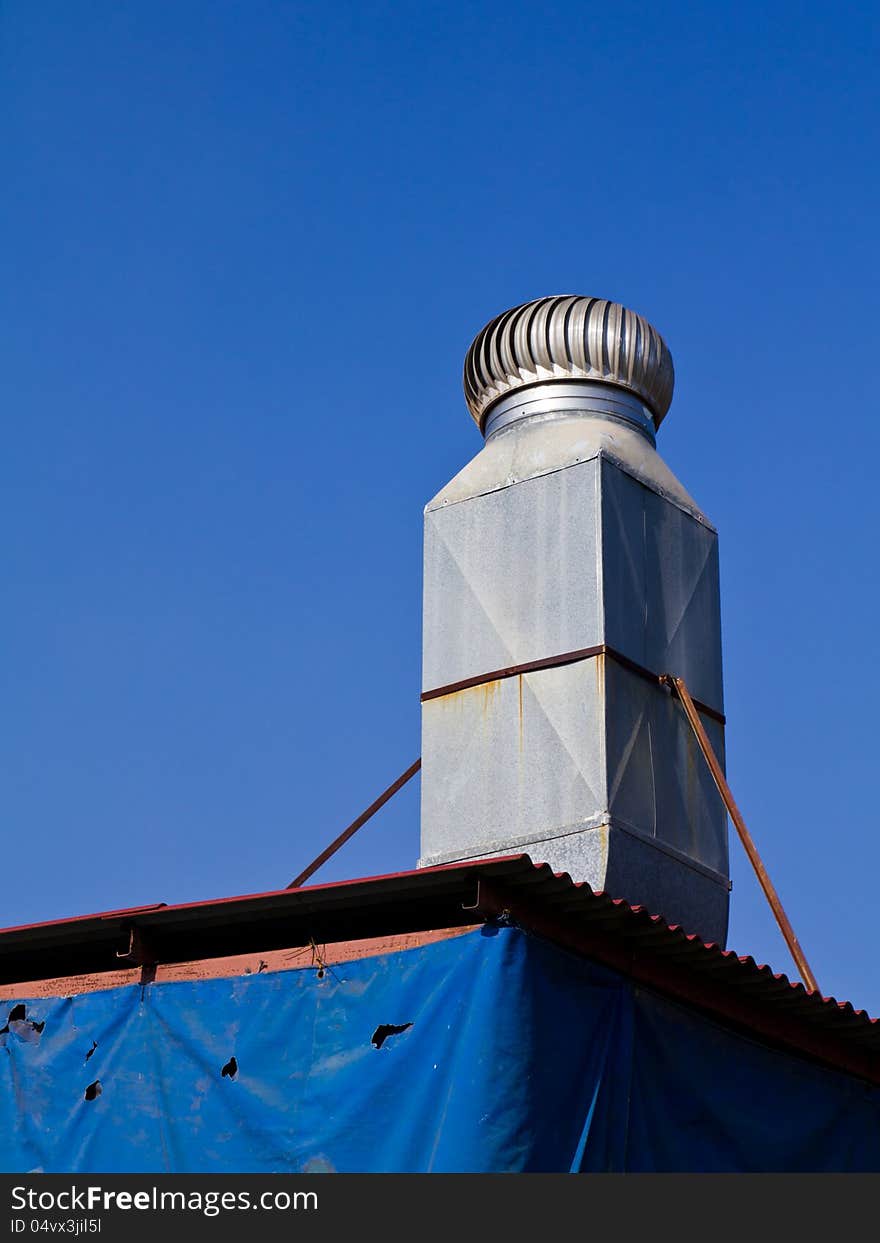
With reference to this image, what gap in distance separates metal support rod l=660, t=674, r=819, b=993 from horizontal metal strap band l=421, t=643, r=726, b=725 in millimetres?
209

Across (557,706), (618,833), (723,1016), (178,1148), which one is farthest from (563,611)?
(178,1148)

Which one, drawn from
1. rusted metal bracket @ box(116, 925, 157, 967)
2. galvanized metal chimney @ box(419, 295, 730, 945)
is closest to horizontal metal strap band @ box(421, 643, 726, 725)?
galvanized metal chimney @ box(419, 295, 730, 945)

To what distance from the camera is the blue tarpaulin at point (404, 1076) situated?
10.1 m

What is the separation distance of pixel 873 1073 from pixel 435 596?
507cm

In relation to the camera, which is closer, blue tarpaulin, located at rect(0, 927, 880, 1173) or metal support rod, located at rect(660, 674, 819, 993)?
blue tarpaulin, located at rect(0, 927, 880, 1173)

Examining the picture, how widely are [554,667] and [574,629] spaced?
33cm

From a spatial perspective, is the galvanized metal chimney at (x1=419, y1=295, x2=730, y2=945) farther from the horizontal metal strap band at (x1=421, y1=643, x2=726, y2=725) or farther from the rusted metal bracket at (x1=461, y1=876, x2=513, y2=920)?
the rusted metal bracket at (x1=461, y1=876, x2=513, y2=920)

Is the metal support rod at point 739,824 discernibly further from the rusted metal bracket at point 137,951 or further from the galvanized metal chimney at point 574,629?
the rusted metal bracket at point 137,951

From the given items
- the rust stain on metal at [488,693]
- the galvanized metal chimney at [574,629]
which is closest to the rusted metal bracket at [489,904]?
the galvanized metal chimney at [574,629]

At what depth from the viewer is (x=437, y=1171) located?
987 centimetres

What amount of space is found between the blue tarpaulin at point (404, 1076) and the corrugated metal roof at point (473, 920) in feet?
0.56

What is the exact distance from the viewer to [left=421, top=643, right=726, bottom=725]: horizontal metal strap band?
45.7ft

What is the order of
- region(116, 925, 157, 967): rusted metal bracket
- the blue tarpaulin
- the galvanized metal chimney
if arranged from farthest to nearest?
1. the galvanized metal chimney
2. region(116, 925, 157, 967): rusted metal bracket
3. the blue tarpaulin
